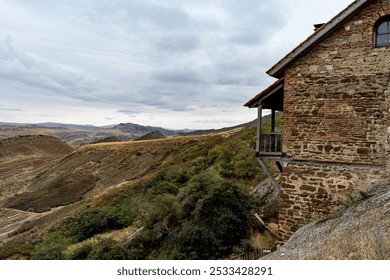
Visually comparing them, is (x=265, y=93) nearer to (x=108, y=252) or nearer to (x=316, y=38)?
(x=316, y=38)

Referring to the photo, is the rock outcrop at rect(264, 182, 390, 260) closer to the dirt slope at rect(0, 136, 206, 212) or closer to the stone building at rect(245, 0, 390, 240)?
the stone building at rect(245, 0, 390, 240)

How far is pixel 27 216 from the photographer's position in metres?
36.6

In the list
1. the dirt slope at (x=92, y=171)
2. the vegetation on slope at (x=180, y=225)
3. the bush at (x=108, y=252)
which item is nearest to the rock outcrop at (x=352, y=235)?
the vegetation on slope at (x=180, y=225)

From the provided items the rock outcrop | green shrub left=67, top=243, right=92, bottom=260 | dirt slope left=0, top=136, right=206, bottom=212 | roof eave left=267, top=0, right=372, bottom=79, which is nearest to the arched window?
roof eave left=267, top=0, right=372, bottom=79

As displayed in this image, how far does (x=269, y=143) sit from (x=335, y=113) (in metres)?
2.52

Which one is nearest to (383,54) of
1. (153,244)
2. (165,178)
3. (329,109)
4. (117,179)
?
(329,109)

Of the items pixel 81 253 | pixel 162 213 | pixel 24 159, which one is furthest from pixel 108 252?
pixel 24 159

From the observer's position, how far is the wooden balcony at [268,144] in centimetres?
1135

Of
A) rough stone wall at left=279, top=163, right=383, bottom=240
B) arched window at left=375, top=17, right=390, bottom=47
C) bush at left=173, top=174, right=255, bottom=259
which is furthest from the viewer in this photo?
bush at left=173, top=174, right=255, bottom=259

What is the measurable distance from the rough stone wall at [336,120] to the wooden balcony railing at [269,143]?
78cm

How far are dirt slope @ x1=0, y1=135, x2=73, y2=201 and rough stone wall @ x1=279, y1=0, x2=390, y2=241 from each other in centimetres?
5038

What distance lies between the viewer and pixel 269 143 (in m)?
11.4

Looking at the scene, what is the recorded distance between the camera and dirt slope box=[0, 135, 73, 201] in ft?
180

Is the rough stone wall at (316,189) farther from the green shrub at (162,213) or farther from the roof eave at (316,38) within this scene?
the green shrub at (162,213)
